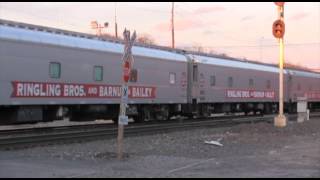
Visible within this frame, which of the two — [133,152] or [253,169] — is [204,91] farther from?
[253,169]

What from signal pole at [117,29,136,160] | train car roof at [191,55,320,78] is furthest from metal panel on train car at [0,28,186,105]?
signal pole at [117,29,136,160]

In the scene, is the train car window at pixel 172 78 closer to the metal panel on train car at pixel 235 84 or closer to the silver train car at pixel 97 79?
the silver train car at pixel 97 79

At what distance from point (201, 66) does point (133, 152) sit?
61.9 ft

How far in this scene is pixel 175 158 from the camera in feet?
47.4

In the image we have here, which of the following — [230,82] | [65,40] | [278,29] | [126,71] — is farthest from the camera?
[230,82]

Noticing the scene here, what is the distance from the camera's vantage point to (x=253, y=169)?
12328 mm

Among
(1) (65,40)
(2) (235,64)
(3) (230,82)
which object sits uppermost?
(2) (235,64)

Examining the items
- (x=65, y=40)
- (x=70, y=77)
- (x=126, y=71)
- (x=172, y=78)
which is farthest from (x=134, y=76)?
(x=126, y=71)

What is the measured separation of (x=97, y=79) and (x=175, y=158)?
470 inches

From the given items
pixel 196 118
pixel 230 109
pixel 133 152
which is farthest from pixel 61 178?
pixel 230 109

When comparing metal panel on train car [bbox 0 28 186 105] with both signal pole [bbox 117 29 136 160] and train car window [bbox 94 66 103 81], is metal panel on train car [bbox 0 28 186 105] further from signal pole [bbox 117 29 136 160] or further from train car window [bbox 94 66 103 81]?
signal pole [bbox 117 29 136 160]

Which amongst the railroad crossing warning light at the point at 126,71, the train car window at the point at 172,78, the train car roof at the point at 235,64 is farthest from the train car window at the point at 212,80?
the railroad crossing warning light at the point at 126,71

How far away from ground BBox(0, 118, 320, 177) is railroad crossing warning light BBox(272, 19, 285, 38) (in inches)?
237

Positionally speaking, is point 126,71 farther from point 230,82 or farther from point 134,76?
point 230,82
